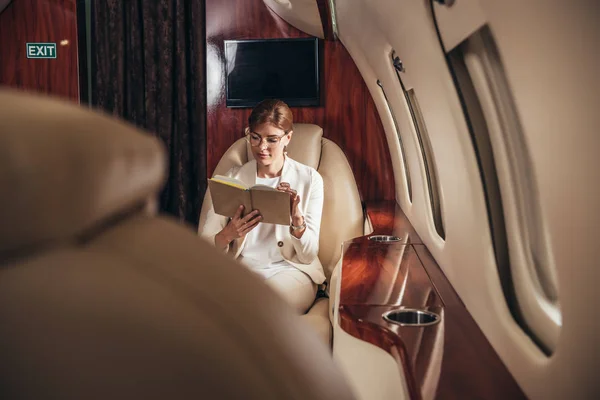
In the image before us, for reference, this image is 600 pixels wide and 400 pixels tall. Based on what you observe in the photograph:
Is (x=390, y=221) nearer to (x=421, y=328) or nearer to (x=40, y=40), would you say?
(x=421, y=328)

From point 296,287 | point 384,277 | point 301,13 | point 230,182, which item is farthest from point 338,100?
point 384,277

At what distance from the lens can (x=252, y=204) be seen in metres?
2.59

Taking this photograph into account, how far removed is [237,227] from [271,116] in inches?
24.4

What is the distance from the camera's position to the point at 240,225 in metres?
2.66

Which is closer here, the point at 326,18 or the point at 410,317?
the point at 410,317

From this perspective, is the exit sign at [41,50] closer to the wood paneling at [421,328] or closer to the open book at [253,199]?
the open book at [253,199]

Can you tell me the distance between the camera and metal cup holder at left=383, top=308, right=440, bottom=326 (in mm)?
1470

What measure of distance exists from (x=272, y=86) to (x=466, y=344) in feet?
9.06

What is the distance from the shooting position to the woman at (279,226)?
269 centimetres

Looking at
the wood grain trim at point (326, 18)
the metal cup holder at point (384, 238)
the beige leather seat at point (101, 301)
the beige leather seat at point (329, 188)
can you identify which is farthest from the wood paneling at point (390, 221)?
the beige leather seat at point (101, 301)

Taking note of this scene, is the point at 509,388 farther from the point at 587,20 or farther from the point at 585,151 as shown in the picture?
the point at 587,20

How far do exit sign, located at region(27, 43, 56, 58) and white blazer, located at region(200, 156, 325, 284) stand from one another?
6.14ft


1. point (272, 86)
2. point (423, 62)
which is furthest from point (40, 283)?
point (272, 86)

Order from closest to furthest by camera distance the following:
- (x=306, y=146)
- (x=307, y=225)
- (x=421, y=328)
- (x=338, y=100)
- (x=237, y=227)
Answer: (x=421, y=328) → (x=237, y=227) → (x=307, y=225) → (x=306, y=146) → (x=338, y=100)
